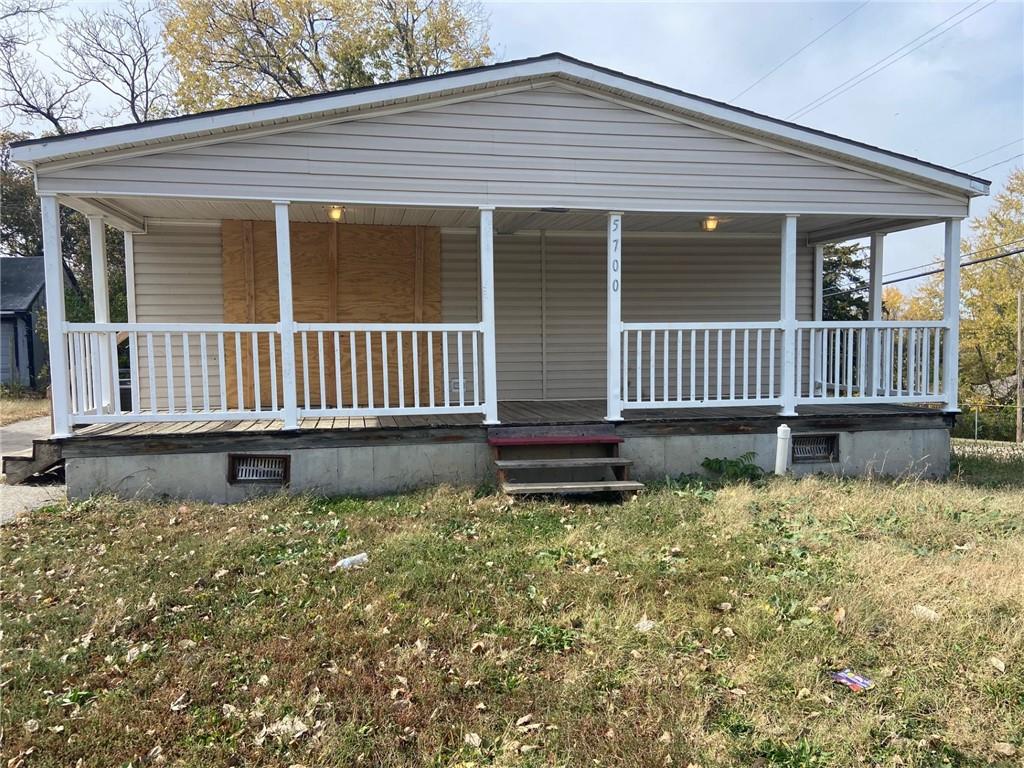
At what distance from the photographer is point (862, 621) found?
3.19m

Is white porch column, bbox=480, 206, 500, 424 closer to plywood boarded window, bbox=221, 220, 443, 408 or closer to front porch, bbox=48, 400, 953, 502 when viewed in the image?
front porch, bbox=48, 400, 953, 502

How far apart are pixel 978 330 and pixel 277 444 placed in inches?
1110

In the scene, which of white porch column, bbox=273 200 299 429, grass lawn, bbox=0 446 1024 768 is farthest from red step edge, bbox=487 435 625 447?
white porch column, bbox=273 200 299 429

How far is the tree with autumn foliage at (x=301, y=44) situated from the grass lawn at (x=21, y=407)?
9279 mm

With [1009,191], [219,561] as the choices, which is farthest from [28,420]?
[1009,191]

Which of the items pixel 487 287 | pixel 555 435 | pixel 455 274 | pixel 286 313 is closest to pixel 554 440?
pixel 555 435

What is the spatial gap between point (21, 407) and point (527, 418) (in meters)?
13.4

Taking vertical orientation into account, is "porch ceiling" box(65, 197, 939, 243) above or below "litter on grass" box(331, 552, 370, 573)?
above

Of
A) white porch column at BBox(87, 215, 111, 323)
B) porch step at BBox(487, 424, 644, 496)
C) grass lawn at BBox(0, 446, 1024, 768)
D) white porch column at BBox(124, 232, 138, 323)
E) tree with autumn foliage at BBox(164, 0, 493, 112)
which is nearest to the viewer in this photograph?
grass lawn at BBox(0, 446, 1024, 768)

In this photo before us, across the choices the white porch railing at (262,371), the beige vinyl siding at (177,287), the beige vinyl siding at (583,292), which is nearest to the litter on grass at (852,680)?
the white porch railing at (262,371)

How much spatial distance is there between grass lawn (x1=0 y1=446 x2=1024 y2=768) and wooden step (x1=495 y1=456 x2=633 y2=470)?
0.86 m

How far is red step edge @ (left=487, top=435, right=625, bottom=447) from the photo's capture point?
19.9ft

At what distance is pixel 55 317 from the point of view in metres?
5.41

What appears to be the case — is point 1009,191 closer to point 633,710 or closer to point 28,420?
point 633,710
